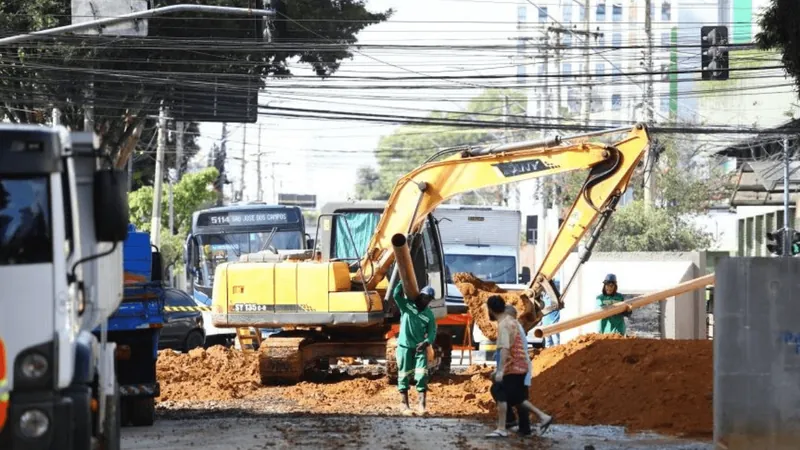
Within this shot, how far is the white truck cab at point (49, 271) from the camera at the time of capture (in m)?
8.65

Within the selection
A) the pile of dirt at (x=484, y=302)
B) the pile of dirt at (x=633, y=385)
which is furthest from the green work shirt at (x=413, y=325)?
the pile of dirt at (x=484, y=302)

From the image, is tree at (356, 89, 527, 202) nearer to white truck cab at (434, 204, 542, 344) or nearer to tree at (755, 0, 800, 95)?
white truck cab at (434, 204, 542, 344)

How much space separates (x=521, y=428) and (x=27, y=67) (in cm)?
1718

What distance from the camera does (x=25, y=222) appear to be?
8.90 meters

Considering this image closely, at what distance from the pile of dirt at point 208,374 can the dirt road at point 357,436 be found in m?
3.61

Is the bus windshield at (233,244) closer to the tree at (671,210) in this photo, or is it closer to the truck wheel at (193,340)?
the truck wheel at (193,340)

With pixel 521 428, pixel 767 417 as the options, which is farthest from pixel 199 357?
pixel 767 417

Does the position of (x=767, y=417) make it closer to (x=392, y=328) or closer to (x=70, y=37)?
(x=392, y=328)

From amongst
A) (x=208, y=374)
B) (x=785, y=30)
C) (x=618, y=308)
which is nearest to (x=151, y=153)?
(x=208, y=374)

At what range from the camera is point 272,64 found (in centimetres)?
3173

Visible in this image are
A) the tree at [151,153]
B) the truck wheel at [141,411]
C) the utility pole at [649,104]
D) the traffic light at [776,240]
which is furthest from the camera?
the tree at [151,153]

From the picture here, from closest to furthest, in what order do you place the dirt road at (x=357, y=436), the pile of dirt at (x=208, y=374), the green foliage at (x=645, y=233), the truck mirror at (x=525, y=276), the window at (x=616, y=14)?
the dirt road at (x=357, y=436)
the pile of dirt at (x=208, y=374)
the truck mirror at (x=525, y=276)
the green foliage at (x=645, y=233)
the window at (x=616, y=14)

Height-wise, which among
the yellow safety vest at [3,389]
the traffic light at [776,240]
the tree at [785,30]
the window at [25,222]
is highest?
the tree at [785,30]

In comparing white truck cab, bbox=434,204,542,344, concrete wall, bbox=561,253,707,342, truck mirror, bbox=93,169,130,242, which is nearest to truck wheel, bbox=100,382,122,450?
truck mirror, bbox=93,169,130,242
